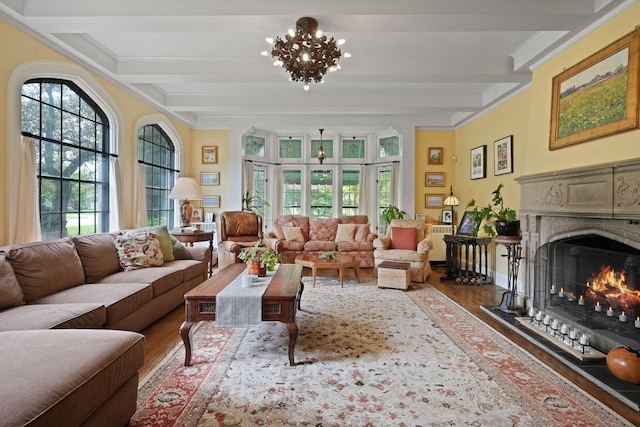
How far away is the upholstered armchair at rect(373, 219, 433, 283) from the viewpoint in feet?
17.2

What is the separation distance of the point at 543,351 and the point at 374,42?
3.56 meters

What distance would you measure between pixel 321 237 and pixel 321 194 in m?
1.54

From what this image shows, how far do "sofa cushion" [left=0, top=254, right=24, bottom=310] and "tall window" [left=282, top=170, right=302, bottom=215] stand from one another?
18.7ft

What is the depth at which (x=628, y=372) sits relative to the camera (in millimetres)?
2123

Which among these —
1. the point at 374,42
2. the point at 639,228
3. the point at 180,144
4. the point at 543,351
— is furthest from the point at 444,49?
the point at 180,144

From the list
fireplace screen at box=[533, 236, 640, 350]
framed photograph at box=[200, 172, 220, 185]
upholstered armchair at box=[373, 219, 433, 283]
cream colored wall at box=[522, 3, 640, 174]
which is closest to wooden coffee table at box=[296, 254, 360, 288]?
upholstered armchair at box=[373, 219, 433, 283]

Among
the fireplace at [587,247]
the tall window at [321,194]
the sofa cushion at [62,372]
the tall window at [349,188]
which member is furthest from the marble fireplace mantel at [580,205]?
the tall window at [321,194]

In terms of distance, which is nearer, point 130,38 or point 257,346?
point 257,346

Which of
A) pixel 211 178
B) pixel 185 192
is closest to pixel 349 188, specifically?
pixel 211 178

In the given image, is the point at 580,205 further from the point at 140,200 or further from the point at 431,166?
the point at 140,200

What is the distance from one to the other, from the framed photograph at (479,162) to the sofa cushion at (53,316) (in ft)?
19.0

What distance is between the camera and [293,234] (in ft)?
21.3

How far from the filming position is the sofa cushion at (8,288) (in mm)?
2246

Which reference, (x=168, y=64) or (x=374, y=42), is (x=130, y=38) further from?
(x=374, y=42)
